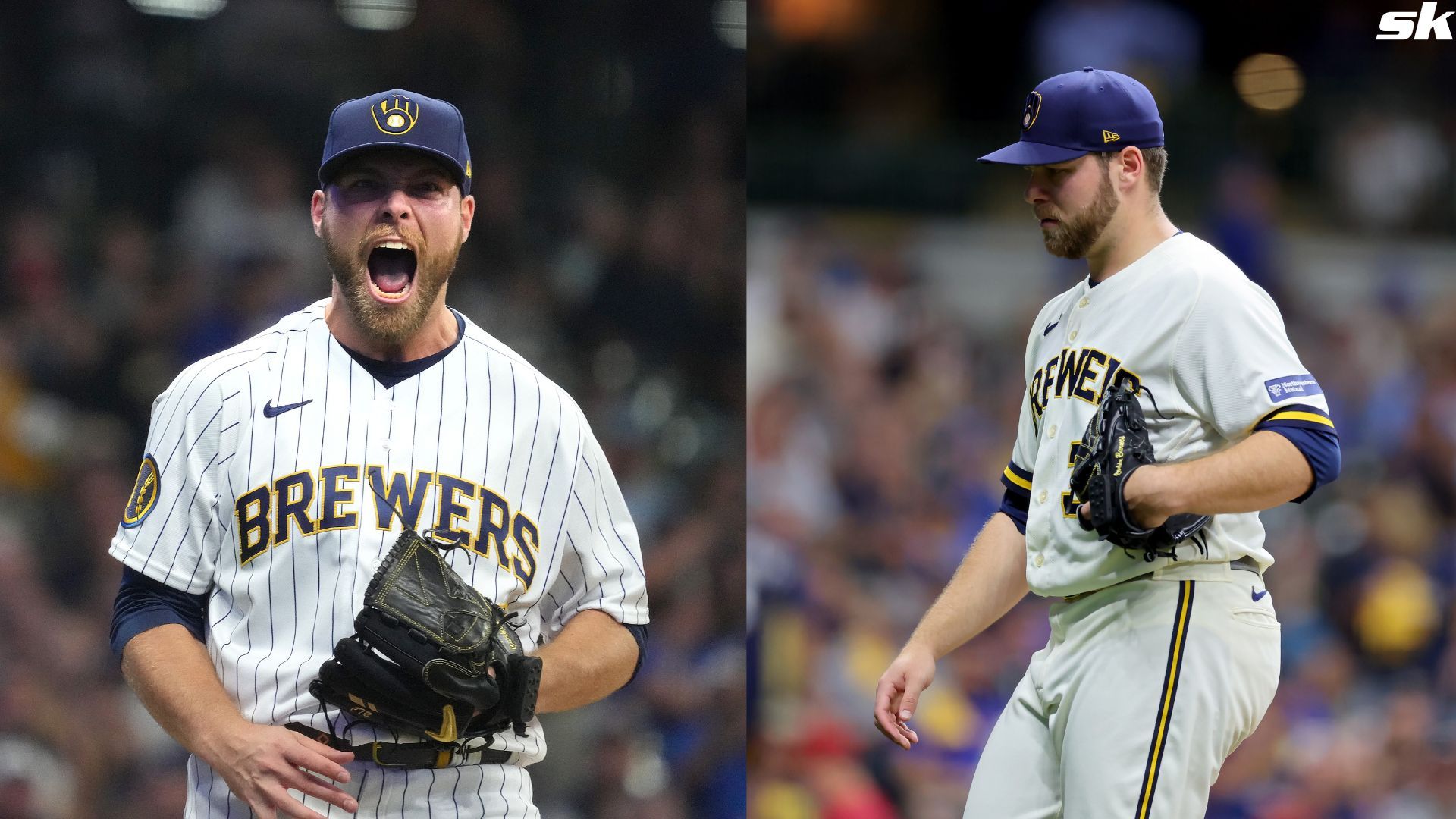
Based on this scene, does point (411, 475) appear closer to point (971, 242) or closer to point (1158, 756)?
point (1158, 756)

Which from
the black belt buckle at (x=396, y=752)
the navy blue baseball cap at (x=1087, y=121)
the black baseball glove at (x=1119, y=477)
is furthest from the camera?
the navy blue baseball cap at (x=1087, y=121)

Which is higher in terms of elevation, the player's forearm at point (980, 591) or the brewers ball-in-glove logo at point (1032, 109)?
the brewers ball-in-glove logo at point (1032, 109)

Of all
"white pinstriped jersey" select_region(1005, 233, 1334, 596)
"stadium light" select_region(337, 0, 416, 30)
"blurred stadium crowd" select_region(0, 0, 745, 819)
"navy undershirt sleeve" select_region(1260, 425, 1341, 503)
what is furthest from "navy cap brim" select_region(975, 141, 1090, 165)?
"stadium light" select_region(337, 0, 416, 30)

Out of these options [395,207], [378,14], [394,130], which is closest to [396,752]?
[395,207]

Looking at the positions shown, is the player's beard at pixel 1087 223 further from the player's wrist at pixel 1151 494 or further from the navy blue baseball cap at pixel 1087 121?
→ the player's wrist at pixel 1151 494

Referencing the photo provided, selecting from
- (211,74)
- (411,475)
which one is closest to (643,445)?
(211,74)

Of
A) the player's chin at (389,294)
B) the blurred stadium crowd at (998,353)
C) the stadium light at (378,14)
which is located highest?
the stadium light at (378,14)

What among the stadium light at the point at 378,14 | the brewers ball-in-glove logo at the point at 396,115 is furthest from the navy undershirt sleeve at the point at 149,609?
the stadium light at the point at 378,14

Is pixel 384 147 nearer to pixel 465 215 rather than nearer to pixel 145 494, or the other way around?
pixel 465 215
